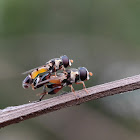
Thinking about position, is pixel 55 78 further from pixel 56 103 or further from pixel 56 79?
pixel 56 103

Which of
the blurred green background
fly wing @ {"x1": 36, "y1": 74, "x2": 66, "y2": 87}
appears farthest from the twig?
the blurred green background

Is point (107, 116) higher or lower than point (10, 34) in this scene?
lower

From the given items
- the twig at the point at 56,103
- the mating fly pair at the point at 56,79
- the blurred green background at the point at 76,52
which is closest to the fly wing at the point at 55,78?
the mating fly pair at the point at 56,79

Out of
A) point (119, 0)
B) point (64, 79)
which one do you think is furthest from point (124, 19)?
point (64, 79)

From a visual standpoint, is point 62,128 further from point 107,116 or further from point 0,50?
point 0,50

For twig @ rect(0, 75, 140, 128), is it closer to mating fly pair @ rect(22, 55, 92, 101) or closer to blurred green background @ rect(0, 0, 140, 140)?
mating fly pair @ rect(22, 55, 92, 101)
